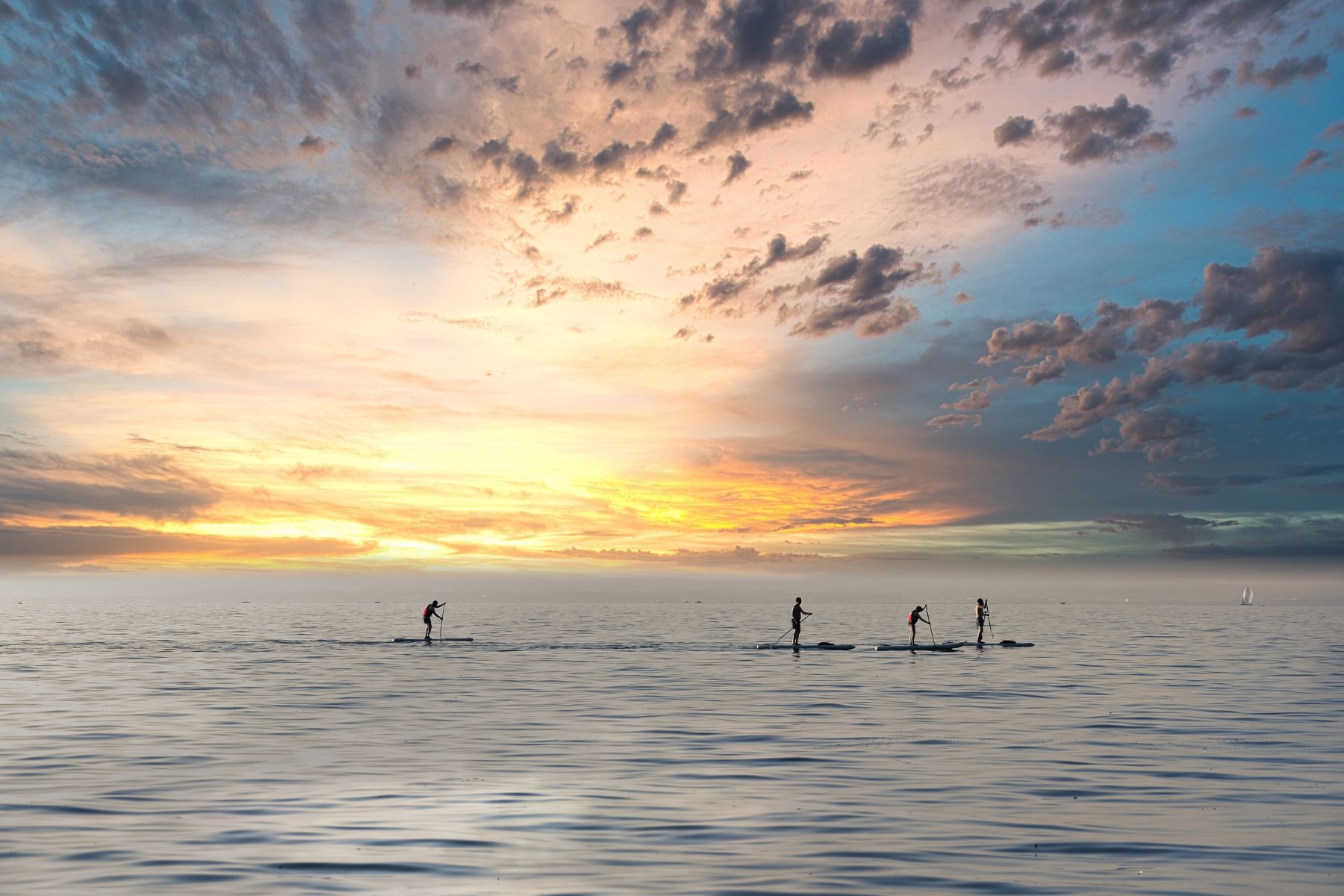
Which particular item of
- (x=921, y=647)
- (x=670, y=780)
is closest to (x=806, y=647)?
(x=921, y=647)

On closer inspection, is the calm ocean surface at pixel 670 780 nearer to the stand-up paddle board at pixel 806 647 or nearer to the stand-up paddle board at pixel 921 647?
the stand-up paddle board at pixel 921 647

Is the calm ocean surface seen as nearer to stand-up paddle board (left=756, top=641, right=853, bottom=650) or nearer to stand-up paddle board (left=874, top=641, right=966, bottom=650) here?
stand-up paddle board (left=874, top=641, right=966, bottom=650)

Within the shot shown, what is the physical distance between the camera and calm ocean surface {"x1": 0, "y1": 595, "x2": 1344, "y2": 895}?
14.3m

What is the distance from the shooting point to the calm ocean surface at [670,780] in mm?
14266

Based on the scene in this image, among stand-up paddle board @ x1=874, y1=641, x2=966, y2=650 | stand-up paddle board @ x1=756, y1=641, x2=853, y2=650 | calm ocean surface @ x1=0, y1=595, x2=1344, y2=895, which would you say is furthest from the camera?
stand-up paddle board @ x1=874, y1=641, x2=966, y2=650

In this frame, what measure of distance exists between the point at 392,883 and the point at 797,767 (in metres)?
11.1

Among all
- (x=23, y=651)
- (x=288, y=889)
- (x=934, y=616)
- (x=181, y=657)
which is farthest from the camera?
(x=934, y=616)

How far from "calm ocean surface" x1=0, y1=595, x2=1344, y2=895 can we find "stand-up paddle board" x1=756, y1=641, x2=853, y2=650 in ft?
37.1

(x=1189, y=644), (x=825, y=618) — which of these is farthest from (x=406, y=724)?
(x=825, y=618)

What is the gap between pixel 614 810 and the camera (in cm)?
1803

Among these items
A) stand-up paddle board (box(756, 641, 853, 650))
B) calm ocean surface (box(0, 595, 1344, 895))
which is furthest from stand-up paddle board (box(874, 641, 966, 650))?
calm ocean surface (box(0, 595, 1344, 895))

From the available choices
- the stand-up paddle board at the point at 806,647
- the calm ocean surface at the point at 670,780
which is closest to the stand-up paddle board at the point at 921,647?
the stand-up paddle board at the point at 806,647

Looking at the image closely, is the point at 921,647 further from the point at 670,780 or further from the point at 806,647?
the point at 670,780

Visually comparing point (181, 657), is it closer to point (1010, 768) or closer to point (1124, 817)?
point (1010, 768)
